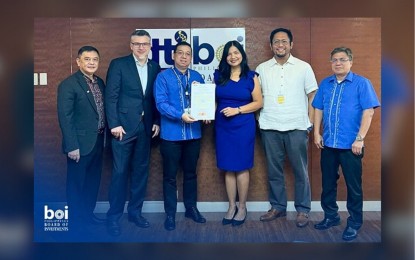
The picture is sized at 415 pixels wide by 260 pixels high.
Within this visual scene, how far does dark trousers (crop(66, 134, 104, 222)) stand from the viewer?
3230mm

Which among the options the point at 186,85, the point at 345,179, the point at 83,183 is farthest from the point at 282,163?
the point at 83,183

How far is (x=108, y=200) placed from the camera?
3.30 m

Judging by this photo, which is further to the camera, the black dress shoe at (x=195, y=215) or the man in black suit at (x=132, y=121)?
the black dress shoe at (x=195, y=215)

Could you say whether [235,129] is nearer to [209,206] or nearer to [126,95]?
[209,206]

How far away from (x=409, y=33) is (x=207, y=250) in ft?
6.36

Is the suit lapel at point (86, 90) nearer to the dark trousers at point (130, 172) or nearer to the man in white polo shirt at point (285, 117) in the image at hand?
the dark trousers at point (130, 172)

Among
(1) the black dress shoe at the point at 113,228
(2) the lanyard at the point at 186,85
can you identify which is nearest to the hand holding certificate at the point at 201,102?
(2) the lanyard at the point at 186,85

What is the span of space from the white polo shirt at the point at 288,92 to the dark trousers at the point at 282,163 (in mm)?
64

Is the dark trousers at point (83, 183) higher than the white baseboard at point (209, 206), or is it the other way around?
the dark trousers at point (83, 183)

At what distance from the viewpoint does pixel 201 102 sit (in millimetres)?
3166

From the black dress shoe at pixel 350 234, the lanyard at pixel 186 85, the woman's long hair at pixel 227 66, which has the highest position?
the woman's long hair at pixel 227 66

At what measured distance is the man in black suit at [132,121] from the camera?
3.17 meters

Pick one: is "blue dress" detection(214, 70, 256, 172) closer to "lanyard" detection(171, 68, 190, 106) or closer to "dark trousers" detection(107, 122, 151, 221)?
"lanyard" detection(171, 68, 190, 106)

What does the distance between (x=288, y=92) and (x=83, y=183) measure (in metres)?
1.51
